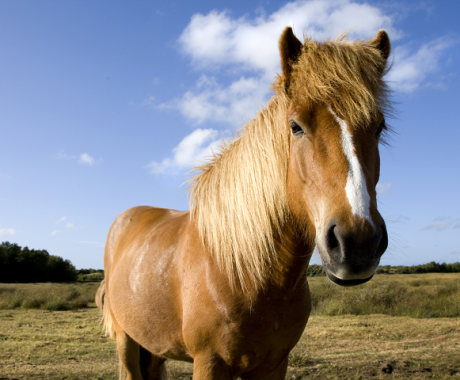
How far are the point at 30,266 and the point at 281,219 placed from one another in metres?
38.0

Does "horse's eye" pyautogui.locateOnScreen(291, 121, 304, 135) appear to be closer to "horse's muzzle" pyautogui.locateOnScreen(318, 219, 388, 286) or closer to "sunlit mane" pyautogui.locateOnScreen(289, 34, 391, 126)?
"sunlit mane" pyautogui.locateOnScreen(289, 34, 391, 126)

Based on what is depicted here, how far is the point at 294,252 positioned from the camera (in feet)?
5.51

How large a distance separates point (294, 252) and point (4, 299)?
59.1ft

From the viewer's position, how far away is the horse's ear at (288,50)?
164 cm

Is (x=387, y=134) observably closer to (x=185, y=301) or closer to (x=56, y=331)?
(x=185, y=301)

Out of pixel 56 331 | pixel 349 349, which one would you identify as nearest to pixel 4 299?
pixel 56 331

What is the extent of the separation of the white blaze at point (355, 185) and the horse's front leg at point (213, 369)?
1093 millimetres

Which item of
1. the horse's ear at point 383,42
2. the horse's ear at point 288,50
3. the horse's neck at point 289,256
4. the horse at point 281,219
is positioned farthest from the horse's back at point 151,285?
the horse's ear at point 383,42

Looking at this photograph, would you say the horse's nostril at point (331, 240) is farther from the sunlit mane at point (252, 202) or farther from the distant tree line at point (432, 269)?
the distant tree line at point (432, 269)

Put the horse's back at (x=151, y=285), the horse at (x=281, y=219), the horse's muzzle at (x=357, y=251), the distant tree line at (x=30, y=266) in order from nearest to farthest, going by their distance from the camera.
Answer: the horse's muzzle at (x=357, y=251) → the horse at (x=281, y=219) → the horse's back at (x=151, y=285) → the distant tree line at (x=30, y=266)

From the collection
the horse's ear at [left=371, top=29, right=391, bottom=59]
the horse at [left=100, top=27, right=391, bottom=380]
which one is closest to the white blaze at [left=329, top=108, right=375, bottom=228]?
the horse at [left=100, top=27, right=391, bottom=380]

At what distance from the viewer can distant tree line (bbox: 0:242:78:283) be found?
104 feet

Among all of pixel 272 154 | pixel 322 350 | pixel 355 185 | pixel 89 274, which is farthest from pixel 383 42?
pixel 89 274

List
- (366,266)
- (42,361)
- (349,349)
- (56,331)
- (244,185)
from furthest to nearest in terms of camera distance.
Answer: (56,331) < (349,349) < (42,361) < (244,185) < (366,266)
